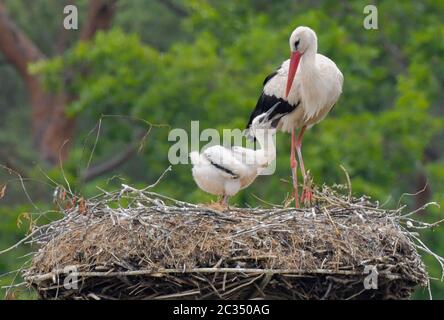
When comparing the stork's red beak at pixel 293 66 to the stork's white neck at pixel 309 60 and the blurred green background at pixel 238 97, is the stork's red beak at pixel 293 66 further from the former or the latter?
the blurred green background at pixel 238 97

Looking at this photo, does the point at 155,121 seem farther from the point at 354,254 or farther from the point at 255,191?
the point at 354,254

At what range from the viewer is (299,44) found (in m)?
10.2

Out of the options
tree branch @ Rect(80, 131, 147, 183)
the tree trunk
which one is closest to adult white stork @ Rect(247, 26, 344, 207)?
tree branch @ Rect(80, 131, 147, 183)

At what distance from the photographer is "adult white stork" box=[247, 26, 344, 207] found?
10.2 meters

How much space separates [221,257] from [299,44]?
2863 mm

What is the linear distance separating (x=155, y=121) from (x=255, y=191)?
1929 mm

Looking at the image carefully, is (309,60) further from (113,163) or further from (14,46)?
(14,46)

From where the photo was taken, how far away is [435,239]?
62.1 feet

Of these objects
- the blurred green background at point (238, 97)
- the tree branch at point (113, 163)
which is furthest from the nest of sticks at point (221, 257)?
the tree branch at point (113, 163)

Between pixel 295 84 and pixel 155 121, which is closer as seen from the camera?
pixel 295 84

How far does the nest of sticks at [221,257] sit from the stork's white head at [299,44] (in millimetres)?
2115

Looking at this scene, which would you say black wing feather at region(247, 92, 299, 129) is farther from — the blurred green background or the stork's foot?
the blurred green background

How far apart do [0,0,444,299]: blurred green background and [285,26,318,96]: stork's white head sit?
242 inches
